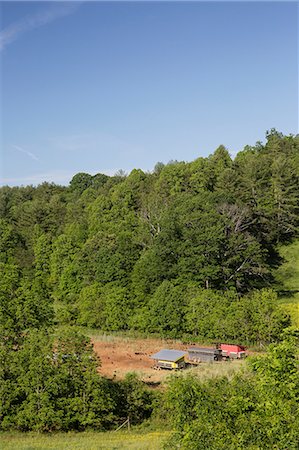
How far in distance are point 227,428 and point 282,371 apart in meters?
1.92

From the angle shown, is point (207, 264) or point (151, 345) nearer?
point (151, 345)

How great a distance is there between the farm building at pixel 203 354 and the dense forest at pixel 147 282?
10.7 ft

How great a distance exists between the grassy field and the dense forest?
36.2 inches

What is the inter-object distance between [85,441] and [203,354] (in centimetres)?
1612

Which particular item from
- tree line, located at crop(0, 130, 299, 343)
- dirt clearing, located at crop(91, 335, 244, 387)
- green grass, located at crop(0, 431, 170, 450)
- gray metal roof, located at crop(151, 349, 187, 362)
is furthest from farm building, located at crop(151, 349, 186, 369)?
green grass, located at crop(0, 431, 170, 450)

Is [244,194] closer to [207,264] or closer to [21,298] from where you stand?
[207,264]

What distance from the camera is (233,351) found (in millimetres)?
32625

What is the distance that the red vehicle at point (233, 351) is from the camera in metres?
32.4

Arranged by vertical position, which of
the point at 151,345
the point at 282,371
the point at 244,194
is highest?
the point at 244,194

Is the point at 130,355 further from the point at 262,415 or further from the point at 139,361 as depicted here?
the point at 262,415

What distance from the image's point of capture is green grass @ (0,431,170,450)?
16.5 meters

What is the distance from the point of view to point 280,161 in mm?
58406

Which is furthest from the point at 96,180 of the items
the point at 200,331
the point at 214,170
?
the point at 200,331

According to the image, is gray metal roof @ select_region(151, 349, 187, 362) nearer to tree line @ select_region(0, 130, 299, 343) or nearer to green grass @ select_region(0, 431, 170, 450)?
tree line @ select_region(0, 130, 299, 343)
